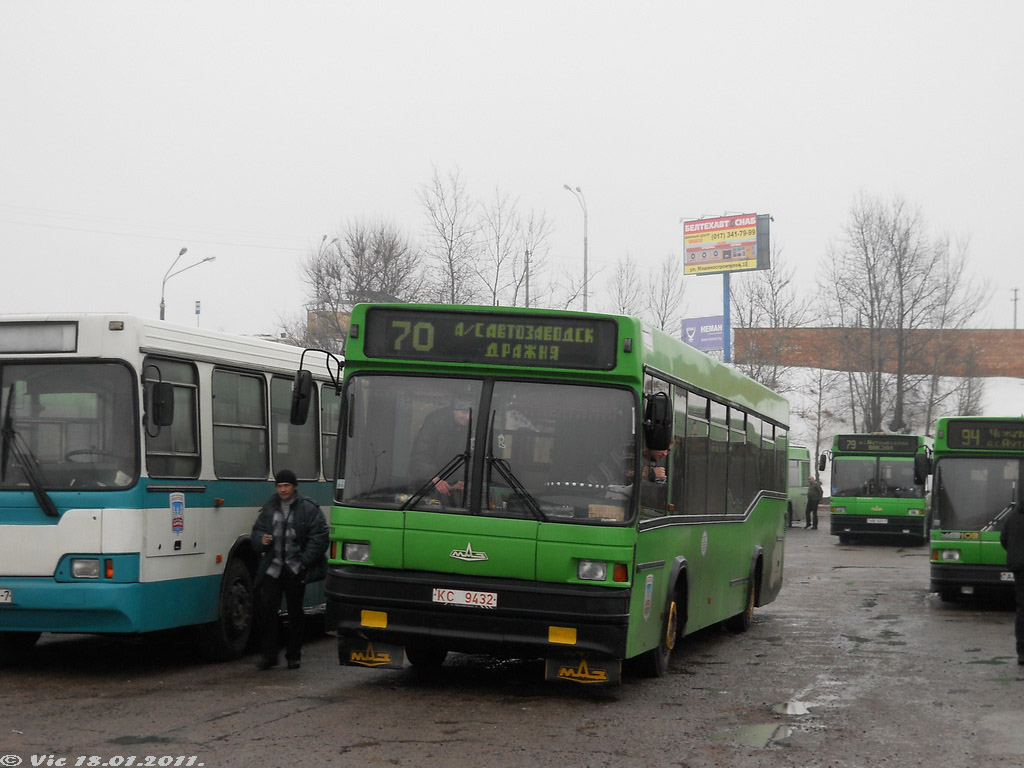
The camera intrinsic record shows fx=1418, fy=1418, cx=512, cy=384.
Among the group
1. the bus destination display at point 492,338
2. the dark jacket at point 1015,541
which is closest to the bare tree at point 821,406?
the dark jacket at point 1015,541

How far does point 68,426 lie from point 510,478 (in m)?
3.48

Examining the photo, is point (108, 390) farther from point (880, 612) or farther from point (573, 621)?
point (880, 612)

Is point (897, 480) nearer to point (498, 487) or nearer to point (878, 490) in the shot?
point (878, 490)

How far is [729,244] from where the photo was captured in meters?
64.1

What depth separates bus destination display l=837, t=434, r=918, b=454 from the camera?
37156mm

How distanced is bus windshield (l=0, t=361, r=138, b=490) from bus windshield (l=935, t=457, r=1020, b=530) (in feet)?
40.6

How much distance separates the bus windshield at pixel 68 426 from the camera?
34.7 ft

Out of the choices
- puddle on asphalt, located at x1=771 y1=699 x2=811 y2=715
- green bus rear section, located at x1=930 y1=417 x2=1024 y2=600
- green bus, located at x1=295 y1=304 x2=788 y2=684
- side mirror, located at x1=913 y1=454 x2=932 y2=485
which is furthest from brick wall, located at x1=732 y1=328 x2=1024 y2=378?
green bus, located at x1=295 y1=304 x2=788 y2=684

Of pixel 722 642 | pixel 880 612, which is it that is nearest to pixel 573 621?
pixel 722 642

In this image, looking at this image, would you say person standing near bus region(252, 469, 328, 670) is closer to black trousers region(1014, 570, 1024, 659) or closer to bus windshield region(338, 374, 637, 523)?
bus windshield region(338, 374, 637, 523)

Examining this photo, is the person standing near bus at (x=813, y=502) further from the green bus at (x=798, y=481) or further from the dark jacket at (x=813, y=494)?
the green bus at (x=798, y=481)

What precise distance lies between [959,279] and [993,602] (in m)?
39.9

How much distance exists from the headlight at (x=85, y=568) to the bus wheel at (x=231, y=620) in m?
1.58

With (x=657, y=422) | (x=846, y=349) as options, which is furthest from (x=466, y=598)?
(x=846, y=349)
